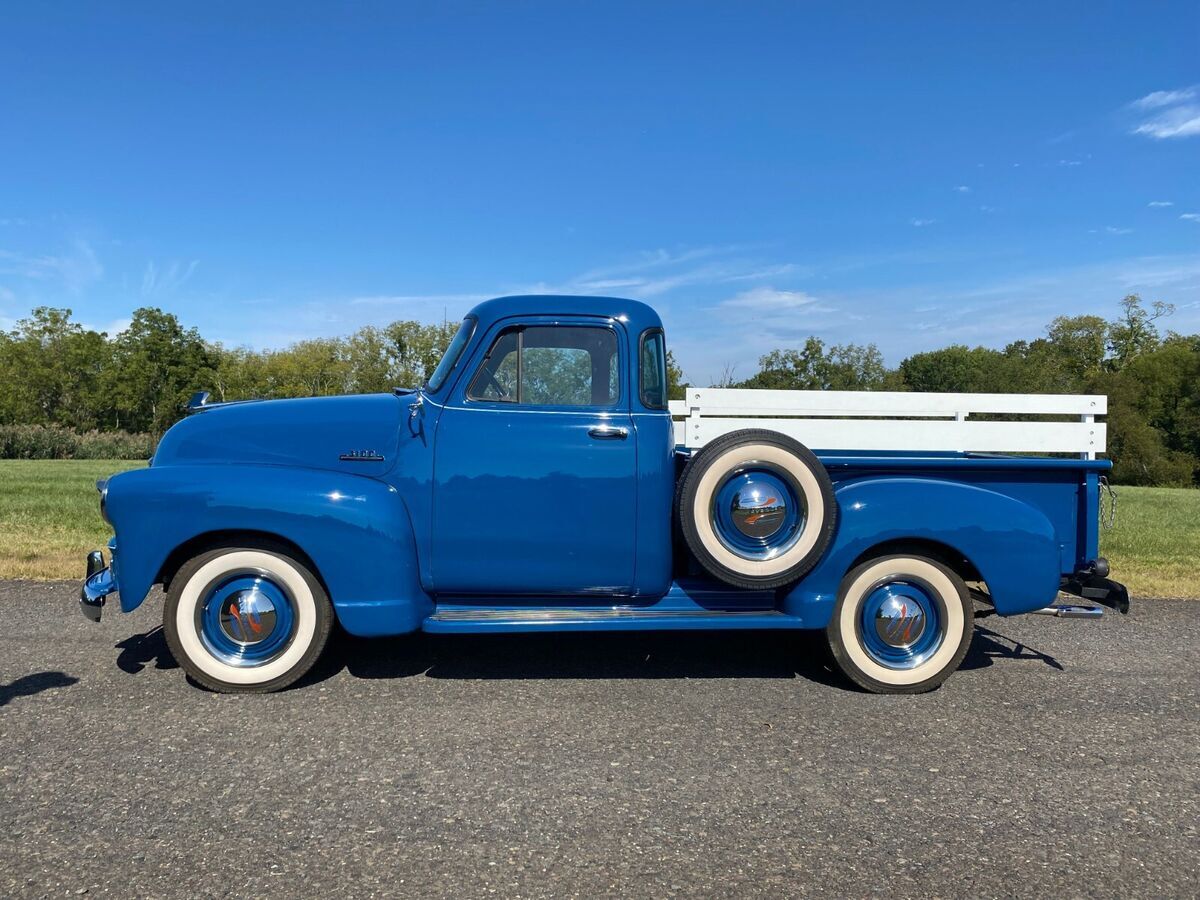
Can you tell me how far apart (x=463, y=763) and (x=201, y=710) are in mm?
1417

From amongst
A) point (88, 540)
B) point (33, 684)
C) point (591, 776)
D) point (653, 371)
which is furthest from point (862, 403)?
point (88, 540)

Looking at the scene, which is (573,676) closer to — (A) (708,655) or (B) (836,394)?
(A) (708,655)

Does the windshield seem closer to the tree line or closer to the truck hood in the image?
the truck hood

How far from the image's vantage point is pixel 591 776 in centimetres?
308

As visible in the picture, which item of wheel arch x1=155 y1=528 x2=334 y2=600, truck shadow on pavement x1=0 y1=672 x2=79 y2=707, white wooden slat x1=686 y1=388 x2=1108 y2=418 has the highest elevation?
white wooden slat x1=686 y1=388 x2=1108 y2=418

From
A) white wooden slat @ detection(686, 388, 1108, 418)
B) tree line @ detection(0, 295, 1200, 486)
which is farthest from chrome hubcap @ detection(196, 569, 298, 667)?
tree line @ detection(0, 295, 1200, 486)

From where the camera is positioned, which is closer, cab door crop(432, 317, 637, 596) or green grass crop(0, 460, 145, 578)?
cab door crop(432, 317, 637, 596)

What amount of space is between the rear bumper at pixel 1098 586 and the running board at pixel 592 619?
1.62m

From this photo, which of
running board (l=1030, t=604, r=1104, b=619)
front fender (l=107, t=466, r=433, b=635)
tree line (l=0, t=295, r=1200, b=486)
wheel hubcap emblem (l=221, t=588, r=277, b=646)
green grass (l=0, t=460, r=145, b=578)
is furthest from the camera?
tree line (l=0, t=295, r=1200, b=486)

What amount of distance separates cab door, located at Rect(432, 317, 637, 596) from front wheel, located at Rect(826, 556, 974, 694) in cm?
115

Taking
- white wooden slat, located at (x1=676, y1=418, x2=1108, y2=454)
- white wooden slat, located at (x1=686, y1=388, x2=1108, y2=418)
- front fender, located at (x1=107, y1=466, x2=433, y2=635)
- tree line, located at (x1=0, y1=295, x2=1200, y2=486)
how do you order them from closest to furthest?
1. front fender, located at (x1=107, y1=466, x2=433, y2=635)
2. white wooden slat, located at (x1=676, y1=418, x2=1108, y2=454)
3. white wooden slat, located at (x1=686, y1=388, x2=1108, y2=418)
4. tree line, located at (x1=0, y1=295, x2=1200, y2=486)

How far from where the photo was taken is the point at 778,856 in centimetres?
254

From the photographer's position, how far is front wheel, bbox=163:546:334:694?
3887 millimetres

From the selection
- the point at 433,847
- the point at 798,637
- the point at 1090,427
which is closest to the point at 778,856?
the point at 433,847
